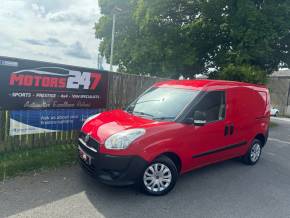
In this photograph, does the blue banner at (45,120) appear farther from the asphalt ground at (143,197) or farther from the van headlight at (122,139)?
the van headlight at (122,139)

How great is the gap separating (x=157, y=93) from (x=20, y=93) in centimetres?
281

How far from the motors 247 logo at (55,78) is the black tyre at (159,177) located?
3156 millimetres

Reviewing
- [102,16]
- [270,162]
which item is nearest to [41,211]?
[270,162]

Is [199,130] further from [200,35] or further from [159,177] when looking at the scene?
[200,35]

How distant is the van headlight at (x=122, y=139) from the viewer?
12.8ft

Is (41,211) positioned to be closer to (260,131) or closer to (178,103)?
(178,103)

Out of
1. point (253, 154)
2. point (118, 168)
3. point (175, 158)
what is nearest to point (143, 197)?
point (118, 168)

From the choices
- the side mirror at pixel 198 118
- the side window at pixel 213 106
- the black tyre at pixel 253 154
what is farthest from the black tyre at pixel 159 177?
the black tyre at pixel 253 154

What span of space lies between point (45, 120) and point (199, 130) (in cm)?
347

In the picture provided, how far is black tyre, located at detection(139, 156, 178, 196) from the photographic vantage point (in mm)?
4109

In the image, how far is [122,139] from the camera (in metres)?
3.93

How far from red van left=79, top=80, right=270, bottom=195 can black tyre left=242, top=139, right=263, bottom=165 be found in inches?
1.1

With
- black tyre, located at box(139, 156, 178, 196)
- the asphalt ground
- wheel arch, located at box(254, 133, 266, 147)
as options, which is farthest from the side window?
wheel arch, located at box(254, 133, 266, 147)

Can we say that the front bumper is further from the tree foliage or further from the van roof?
the tree foliage
